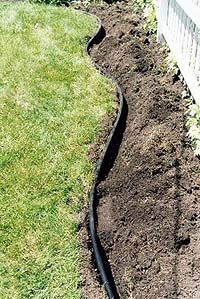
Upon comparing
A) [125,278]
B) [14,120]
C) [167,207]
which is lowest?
[14,120]

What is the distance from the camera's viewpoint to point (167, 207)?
354 centimetres

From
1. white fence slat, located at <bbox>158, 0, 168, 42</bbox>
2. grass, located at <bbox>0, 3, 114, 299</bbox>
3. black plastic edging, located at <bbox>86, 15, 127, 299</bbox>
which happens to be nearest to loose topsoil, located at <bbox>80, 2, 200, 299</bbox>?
black plastic edging, located at <bbox>86, 15, 127, 299</bbox>

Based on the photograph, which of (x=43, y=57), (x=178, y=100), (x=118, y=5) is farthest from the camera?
(x=118, y=5)

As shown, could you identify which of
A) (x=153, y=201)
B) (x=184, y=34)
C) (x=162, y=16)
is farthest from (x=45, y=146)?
(x=162, y=16)

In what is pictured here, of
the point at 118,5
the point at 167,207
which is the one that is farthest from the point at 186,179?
the point at 118,5

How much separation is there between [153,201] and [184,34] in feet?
7.36

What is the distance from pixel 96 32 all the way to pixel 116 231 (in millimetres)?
4191

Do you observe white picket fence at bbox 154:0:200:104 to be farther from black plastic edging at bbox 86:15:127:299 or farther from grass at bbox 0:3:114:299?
grass at bbox 0:3:114:299

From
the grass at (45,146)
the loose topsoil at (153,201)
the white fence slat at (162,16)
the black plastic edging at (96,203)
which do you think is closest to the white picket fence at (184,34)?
the white fence slat at (162,16)

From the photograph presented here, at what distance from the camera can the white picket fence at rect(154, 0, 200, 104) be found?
4.45 meters

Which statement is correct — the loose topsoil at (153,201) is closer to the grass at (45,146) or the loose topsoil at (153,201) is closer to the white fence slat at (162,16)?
the grass at (45,146)

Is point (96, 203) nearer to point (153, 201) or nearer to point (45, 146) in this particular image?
point (153, 201)

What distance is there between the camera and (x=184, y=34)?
505 cm

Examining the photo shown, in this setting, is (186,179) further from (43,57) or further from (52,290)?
(43,57)
